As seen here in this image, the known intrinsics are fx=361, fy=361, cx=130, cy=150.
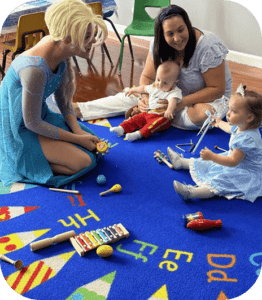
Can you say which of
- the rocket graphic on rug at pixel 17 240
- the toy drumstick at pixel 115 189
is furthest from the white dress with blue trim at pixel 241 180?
the rocket graphic on rug at pixel 17 240

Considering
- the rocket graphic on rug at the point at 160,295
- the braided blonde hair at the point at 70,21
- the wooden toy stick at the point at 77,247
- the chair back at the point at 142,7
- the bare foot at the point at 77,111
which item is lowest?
the rocket graphic on rug at the point at 160,295

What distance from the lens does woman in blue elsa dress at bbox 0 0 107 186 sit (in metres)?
1.72

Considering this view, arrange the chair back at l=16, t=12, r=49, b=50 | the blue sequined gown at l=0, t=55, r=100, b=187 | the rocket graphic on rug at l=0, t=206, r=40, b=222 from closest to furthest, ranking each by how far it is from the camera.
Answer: the rocket graphic on rug at l=0, t=206, r=40, b=222 < the blue sequined gown at l=0, t=55, r=100, b=187 < the chair back at l=16, t=12, r=49, b=50

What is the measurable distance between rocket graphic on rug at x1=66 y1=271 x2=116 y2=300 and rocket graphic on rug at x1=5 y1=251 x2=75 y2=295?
5.6 inches

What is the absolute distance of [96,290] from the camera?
1.41 meters

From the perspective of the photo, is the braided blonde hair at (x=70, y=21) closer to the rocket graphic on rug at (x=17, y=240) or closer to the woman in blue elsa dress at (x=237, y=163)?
the woman in blue elsa dress at (x=237, y=163)

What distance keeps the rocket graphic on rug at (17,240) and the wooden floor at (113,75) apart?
1583mm

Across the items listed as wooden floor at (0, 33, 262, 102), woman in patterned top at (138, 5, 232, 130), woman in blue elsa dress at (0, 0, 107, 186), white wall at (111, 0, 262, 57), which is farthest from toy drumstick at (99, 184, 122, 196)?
white wall at (111, 0, 262, 57)

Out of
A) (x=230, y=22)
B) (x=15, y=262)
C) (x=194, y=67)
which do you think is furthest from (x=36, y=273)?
(x=230, y=22)

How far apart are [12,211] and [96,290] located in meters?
0.65

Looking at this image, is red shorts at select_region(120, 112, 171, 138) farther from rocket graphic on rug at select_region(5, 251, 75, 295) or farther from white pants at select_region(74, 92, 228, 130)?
rocket graphic on rug at select_region(5, 251, 75, 295)

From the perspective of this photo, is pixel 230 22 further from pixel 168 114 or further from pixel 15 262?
pixel 15 262

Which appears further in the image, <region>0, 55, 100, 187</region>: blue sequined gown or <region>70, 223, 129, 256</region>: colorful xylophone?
<region>0, 55, 100, 187</region>: blue sequined gown

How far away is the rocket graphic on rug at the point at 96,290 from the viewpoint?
1.38 m
